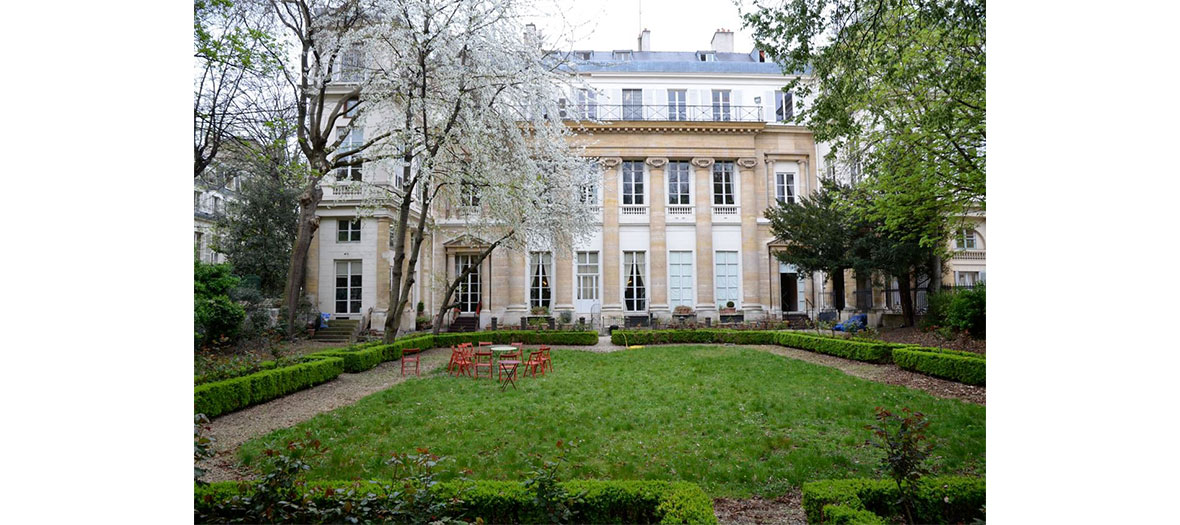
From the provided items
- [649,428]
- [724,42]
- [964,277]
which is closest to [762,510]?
[649,428]

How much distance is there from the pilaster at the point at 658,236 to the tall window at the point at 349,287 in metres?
11.4

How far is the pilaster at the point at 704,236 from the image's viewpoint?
22.7m

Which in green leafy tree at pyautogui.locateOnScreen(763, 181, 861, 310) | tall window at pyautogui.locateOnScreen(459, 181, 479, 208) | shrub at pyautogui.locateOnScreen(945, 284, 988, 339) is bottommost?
shrub at pyautogui.locateOnScreen(945, 284, 988, 339)

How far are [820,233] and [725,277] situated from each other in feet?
21.8

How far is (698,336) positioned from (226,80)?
13823 mm

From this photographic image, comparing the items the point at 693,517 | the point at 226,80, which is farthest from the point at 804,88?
the point at 226,80

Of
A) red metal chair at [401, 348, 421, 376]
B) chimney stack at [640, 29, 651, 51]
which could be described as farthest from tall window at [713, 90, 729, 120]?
red metal chair at [401, 348, 421, 376]

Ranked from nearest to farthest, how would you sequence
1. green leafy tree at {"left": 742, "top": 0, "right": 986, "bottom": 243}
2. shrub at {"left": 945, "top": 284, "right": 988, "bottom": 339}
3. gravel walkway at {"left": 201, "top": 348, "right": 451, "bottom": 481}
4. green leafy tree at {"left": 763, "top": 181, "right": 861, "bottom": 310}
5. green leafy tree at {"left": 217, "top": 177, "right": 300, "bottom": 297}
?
gravel walkway at {"left": 201, "top": 348, "right": 451, "bottom": 481} < green leafy tree at {"left": 742, "top": 0, "right": 986, "bottom": 243} < shrub at {"left": 945, "top": 284, "right": 988, "bottom": 339} < green leafy tree at {"left": 763, "top": 181, "right": 861, "bottom": 310} < green leafy tree at {"left": 217, "top": 177, "right": 300, "bottom": 297}

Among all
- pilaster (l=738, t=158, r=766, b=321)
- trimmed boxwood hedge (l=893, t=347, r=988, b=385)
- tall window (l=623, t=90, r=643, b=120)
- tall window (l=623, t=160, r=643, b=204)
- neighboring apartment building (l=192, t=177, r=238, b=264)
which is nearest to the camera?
trimmed boxwood hedge (l=893, t=347, r=988, b=385)

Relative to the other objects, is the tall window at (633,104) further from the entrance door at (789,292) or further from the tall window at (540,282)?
the entrance door at (789,292)

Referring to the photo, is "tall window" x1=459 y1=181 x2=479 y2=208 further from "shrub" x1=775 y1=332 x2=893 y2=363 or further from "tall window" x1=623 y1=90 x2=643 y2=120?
"tall window" x1=623 y1=90 x2=643 y2=120

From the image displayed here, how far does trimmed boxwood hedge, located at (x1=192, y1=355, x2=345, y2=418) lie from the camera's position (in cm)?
666

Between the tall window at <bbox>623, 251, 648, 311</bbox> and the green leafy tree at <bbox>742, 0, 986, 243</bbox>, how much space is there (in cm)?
1170

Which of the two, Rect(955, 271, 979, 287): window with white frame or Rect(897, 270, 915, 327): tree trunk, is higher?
Rect(955, 271, 979, 287): window with white frame
